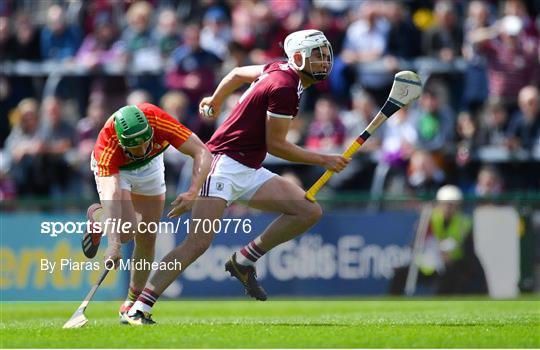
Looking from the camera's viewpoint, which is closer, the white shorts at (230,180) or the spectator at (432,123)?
the white shorts at (230,180)

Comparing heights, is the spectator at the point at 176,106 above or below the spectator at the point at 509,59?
below

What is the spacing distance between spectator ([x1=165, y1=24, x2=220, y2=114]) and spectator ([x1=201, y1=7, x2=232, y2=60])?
0.31 meters

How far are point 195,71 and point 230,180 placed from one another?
8393 millimetres

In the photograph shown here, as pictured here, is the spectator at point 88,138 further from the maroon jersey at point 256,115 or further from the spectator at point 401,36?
the maroon jersey at point 256,115

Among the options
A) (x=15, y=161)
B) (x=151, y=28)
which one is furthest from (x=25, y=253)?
(x=151, y=28)

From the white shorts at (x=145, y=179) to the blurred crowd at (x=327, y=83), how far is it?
21.6 ft

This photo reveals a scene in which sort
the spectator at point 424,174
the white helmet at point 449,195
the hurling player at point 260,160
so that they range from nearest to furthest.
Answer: the hurling player at point 260,160 < the white helmet at point 449,195 < the spectator at point 424,174

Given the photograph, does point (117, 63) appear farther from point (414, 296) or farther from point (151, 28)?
point (414, 296)

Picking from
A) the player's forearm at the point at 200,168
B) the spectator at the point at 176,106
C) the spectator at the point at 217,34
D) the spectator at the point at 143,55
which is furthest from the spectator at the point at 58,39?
the player's forearm at the point at 200,168

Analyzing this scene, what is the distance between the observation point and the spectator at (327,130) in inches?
737

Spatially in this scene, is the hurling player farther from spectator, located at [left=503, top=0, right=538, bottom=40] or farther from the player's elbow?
spectator, located at [left=503, top=0, right=538, bottom=40]

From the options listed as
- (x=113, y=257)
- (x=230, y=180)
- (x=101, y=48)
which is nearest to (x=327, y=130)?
(x=101, y=48)

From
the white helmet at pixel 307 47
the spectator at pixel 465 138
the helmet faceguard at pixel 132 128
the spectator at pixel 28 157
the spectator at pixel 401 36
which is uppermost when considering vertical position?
the white helmet at pixel 307 47

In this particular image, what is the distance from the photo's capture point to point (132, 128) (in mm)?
10680
